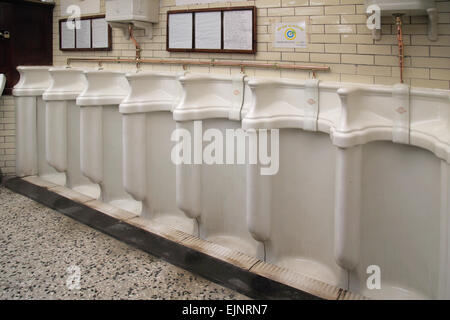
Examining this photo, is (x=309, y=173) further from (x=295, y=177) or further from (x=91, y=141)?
(x=91, y=141)

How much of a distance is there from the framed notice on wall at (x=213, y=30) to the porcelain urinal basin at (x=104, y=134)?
598 millimetres

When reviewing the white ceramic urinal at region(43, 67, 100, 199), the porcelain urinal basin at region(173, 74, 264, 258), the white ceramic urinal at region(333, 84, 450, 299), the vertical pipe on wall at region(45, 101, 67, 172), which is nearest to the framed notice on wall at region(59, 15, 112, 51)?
the white ceramic urinal at region(43, 67, 100, 199)

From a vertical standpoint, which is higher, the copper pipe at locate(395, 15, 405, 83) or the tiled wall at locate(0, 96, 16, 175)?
the copper pipe at locate(395, 15, 405, 83)

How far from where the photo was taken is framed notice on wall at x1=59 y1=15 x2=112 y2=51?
3.56m

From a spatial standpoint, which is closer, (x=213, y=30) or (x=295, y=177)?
(x=295, y=177)

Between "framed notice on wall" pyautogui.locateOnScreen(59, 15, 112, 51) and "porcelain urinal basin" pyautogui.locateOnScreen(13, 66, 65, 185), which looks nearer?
"framed notice on wall" pyautogui.locateOnScreen(59, 15, 112, 51)

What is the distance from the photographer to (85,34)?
3738mm

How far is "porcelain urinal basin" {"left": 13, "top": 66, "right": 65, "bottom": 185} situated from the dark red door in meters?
0.17

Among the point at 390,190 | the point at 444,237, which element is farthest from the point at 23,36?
the point at 444,237

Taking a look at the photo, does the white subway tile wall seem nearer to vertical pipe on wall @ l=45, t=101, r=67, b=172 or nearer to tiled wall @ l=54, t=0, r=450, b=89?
tiled wall @ l=54, t=0, r=450, b=89

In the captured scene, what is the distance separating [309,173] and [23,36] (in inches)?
128

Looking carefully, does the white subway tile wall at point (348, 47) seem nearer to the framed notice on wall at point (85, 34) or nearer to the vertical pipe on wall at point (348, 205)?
the vertical pipe on wall at point (348, 205)

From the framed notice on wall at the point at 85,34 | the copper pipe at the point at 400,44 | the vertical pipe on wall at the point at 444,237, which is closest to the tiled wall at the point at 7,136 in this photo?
the framed notice on wall at the point at 85,34

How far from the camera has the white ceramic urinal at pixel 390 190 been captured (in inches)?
73.9
